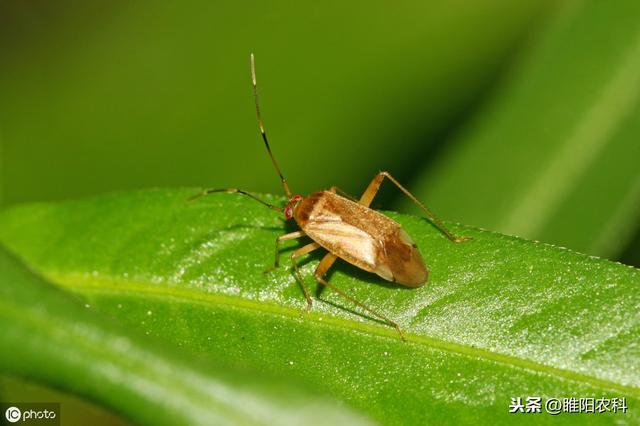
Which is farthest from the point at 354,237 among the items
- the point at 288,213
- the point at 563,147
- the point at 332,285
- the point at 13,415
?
the point at 13,415

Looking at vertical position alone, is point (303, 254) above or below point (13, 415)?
above

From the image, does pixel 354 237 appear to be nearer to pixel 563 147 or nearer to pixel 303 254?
pixel 303 254

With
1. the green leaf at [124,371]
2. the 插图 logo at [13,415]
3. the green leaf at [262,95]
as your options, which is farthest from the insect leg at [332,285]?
the green leaf at [262,95]

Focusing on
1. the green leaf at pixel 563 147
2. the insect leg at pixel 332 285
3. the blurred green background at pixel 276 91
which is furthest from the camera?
the blurred green background at pixel 276 91

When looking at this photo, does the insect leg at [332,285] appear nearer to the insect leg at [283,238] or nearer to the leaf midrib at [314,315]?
the leaf midrib at [314,315]

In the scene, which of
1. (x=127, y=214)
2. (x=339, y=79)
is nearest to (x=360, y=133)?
(x=339, y=79)

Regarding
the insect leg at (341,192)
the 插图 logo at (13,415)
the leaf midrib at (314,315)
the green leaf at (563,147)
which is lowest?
the 插图 logo at (13,415)
